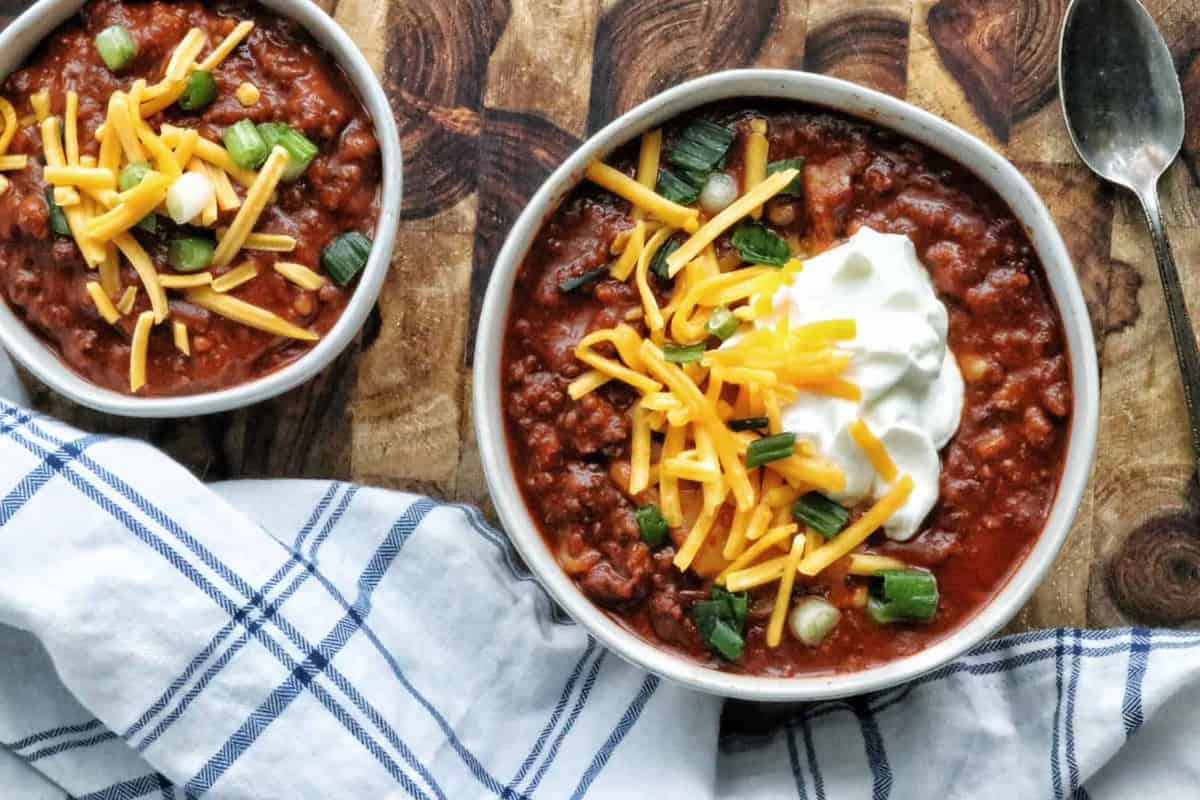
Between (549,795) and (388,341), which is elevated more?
(388,341)

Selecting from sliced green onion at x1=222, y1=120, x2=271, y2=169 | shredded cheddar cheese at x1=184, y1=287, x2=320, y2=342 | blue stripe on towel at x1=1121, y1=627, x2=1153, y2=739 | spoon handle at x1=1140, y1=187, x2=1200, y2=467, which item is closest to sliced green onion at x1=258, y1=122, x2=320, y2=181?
sliced green onion at x1=222, y1=120, x2=271, y2=169

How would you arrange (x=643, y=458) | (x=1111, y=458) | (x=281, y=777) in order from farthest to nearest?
(x=1111, y=458)
(x=281, y=777)
(x=643, y=458)

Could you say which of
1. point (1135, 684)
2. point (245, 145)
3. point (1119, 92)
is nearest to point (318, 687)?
point (245, 145)

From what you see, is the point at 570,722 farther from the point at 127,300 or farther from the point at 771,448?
the point at 127,300

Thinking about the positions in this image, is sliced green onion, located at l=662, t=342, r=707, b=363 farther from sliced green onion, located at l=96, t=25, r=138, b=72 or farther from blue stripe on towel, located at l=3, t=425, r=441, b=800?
sliced green onion, located at l=96, t=25, r=138, b=72

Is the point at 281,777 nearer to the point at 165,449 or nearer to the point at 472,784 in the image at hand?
the point at 472,784

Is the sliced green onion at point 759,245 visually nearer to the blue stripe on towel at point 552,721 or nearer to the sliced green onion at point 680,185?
the sliced green onion at point 680,185

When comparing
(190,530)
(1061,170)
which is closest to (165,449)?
(190,530)
